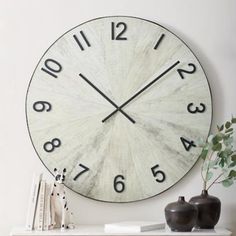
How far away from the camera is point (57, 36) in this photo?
8.77 feet

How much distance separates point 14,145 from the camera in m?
2.61

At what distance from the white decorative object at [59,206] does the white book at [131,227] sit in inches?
6.8

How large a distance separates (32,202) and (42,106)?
436mm

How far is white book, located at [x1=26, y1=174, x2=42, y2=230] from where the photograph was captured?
2426 mm

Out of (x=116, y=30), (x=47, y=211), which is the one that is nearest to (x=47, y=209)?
(x=47, y=211)

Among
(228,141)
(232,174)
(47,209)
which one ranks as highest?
(228,141)

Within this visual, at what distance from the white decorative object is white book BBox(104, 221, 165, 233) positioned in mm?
174

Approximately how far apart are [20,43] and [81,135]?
50 centimetres

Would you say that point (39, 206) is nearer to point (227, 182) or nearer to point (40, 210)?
point (40, 210)

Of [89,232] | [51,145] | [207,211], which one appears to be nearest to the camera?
[89,232]

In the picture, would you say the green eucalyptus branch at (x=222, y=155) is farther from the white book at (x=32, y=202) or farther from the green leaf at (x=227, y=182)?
the white book at (x=32, y=202)

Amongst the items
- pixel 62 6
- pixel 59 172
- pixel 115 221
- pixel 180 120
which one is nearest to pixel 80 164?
pixel 59 172

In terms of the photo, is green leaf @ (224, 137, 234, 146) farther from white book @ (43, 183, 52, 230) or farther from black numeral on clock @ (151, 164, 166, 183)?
white book @ (43, 183, 52, 230)

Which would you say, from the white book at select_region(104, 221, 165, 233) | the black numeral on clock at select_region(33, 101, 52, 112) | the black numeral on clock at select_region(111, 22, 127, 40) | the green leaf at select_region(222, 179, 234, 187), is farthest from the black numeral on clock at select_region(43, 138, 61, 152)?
the green leaf at select_region(222, 179, 234, 187)
